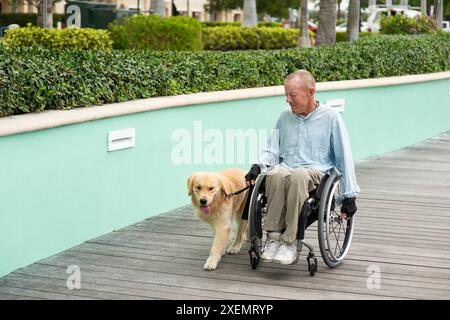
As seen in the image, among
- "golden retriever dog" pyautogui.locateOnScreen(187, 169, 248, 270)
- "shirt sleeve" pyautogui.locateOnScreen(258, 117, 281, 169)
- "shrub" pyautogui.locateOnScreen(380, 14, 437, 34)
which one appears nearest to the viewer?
"golden retriever dog" pyautogui.locateOnScreen(187, 169, 248, 270)

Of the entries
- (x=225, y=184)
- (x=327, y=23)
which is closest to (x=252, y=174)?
(x=225, y=184)

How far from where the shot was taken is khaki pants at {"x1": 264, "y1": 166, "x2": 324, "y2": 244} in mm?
6398

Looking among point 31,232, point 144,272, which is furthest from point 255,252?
point 31,232

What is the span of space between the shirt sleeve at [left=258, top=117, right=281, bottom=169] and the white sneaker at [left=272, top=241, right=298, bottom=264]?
663 millimetres

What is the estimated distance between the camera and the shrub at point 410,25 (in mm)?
23297

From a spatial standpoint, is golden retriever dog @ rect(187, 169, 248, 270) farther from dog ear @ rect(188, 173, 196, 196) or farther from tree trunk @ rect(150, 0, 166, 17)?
tree trunk @ rect(150, 0, 166, 17)

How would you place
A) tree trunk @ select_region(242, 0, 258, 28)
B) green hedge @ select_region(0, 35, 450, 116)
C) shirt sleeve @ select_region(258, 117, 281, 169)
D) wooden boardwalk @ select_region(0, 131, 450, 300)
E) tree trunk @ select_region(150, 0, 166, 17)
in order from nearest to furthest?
wooden boardwalk @ select_region(0, 131, 450, 300)
shirt sleeve @ select_region(258, 117, 281, 169)
green hedge @ select_region(0, 35, 450, 116)
tree trunk @ select_region(150, 0, 166, 17)
tree trunk @ select_region(242, 0, 258, 28)

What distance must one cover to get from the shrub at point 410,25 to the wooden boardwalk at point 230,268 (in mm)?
14672

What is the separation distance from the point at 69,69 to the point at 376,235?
2.91 meters

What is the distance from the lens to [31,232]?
22.2 ft

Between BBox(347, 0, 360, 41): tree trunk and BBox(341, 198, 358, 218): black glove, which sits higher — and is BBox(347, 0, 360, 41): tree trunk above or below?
above

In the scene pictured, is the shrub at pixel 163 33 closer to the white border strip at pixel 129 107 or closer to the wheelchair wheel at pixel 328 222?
the white border strip at pixel 129 107

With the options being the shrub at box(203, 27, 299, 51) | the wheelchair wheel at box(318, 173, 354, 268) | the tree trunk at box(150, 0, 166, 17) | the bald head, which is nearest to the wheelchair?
the wheelchair wheel at box(318, 173, 354, 268)

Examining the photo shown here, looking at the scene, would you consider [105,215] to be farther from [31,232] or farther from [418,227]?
[418,227]
